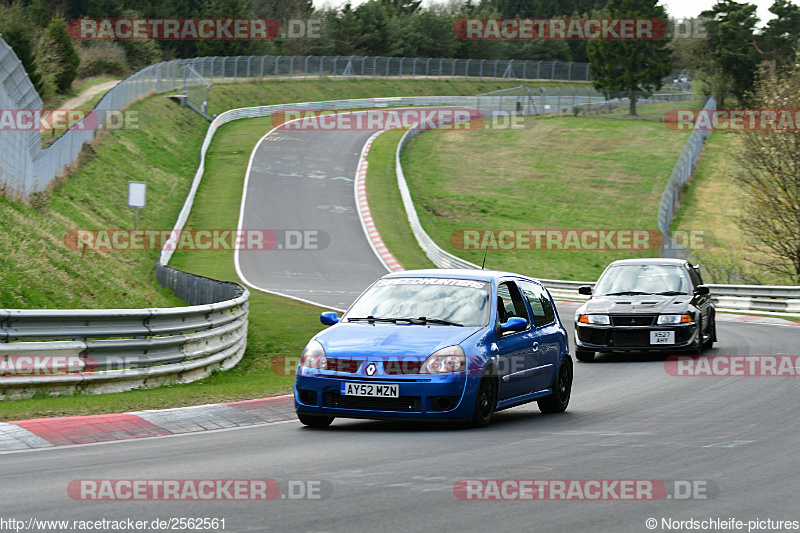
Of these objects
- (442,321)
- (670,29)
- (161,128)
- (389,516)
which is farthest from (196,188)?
(670,29)

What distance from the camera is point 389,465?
7.58 metres

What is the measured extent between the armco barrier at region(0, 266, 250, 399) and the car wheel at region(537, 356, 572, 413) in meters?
4.84

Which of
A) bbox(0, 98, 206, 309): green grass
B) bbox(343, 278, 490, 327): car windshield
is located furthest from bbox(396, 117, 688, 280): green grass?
bbox(343, 278, 490, 327): car windshield

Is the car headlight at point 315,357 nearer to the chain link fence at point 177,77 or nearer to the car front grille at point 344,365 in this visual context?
the car front grille at point 344,365

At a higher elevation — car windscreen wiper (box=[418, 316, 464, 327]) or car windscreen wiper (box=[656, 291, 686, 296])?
car windscreen wiper (box=[418, 316, 464, 327])

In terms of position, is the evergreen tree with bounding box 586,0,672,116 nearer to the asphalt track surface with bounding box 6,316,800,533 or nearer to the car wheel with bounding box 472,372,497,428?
the asphalt track surface with bounding box 6,316,800,533

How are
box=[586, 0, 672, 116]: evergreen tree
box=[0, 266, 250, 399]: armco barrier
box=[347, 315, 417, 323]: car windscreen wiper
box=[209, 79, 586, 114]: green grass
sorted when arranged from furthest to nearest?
1. box=[586, 0, 672, 116]: evergreen tree
2. box=[209, 79, 586, 114]: green grass
3. box=[0, 266, 250, 399]: armco barrier
4. box=[347, 315, 417, 323]: car windscreen wiper

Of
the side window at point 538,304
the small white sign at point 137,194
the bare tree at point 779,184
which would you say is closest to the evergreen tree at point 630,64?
the bare tree at point 779,184

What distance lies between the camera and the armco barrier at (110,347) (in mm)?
11008

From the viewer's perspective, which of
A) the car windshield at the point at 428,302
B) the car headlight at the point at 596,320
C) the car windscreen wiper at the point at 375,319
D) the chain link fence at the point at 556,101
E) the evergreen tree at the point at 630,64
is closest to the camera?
the car windscreen wiper at the point at 375,319

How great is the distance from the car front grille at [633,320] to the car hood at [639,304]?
69mm

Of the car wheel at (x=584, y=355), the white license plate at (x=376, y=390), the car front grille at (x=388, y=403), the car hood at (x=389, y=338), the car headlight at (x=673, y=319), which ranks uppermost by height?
the car hood at (x=389, y=338)

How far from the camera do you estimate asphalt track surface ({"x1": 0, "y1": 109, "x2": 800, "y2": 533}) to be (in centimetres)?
593

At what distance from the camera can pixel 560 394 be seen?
11.4 metres
